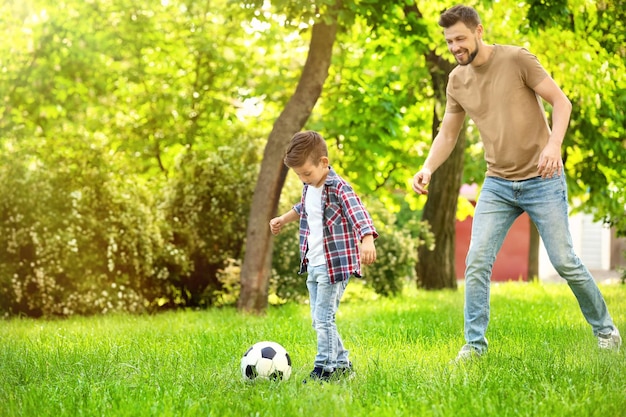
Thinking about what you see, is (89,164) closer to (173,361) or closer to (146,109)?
(146,109)

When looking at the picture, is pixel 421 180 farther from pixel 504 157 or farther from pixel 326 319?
pixel 326 319

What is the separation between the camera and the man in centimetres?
600

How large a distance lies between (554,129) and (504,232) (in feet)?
3.07

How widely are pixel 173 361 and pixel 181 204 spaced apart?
312 inches

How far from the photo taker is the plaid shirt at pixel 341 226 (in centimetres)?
544

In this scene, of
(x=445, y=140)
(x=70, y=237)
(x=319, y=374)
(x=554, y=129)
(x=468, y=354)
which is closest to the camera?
(x=319, y=374)

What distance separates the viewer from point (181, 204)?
13812 mm

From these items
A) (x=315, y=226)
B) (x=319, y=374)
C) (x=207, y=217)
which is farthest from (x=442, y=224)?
(x=319, y=374)

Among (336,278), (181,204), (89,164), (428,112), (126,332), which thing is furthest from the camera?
(428,112)

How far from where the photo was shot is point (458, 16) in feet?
19.4

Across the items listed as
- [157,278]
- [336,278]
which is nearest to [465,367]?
[336,278]

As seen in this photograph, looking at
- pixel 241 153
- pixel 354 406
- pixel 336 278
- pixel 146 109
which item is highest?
pixel 146 109

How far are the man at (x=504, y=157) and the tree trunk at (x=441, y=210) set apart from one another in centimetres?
968

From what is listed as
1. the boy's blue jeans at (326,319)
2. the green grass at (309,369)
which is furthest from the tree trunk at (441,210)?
the boy's blue jeans at (326,319)
